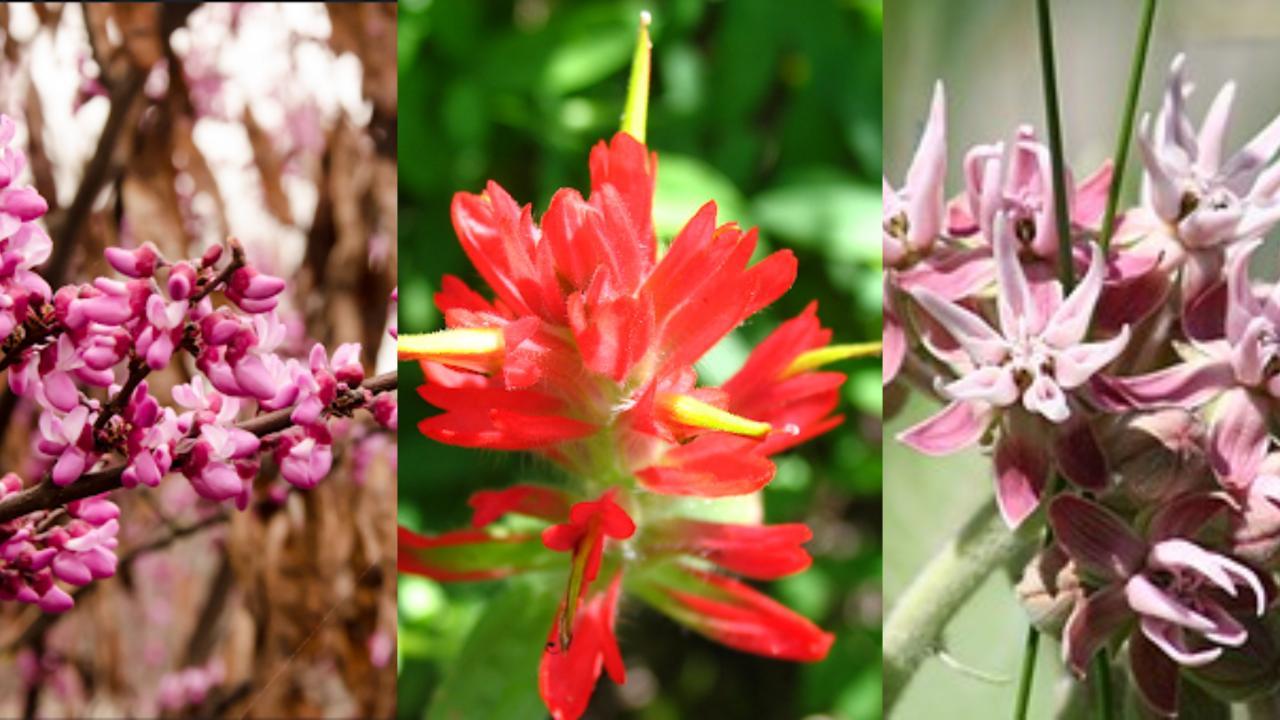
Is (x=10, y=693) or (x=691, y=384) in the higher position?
(x=691, y=384)

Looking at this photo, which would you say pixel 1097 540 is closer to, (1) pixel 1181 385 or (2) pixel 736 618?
(1) pixel 1181 385

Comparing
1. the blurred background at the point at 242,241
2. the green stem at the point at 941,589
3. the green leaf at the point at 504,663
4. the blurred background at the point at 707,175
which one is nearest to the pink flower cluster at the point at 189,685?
the blurred background at the point at 242,241

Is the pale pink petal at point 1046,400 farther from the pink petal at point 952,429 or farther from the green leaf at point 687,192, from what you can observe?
the green leaf at point 687,192

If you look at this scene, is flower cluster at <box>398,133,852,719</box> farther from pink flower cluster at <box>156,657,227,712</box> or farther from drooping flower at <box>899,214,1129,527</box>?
pink flower cluster at <box>156,657,227,712</box>

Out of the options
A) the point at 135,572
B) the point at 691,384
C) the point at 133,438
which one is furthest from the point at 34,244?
the point at 135,572

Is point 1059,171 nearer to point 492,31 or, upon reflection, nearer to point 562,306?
point 562,306

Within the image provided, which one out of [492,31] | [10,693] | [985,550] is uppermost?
[492,31]

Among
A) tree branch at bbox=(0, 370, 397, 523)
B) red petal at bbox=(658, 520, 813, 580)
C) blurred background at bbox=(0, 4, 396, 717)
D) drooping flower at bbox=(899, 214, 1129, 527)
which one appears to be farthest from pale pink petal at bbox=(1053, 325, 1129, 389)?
blurred background at bbox=(0, 4, 396, 717)
